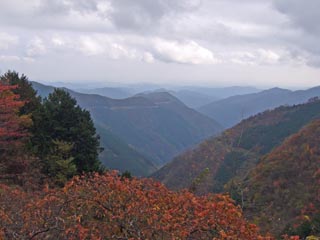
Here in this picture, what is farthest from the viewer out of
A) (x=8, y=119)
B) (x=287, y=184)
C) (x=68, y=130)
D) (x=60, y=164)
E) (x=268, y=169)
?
(x=268, y=169)

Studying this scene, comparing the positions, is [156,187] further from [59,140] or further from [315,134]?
[315,134]

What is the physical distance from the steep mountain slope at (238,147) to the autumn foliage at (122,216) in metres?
71.6

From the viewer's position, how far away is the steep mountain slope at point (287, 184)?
4222 cm

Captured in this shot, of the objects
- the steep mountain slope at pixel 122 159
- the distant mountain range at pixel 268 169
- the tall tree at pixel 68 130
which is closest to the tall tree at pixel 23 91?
the tall tree at pixel 68 130

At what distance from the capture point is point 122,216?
22.9 ft

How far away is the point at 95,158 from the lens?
2297 centimetres

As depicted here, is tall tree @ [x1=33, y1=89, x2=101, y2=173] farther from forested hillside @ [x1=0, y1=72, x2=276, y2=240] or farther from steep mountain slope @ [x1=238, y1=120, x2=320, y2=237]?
steep mountain slope @ [x1=238, y1=120, x2=320, y2=237]

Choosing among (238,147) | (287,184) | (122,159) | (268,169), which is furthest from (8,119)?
(122,159)

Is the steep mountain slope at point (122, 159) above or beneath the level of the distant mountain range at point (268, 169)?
beneath

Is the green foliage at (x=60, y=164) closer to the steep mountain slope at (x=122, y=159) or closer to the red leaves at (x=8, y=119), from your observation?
the red leaves at (x=8, y=119)

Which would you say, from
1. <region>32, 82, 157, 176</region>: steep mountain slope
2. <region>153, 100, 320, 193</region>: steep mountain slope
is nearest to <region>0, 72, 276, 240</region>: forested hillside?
<region>153, 100, 320, 193</region>: steep mountain slope

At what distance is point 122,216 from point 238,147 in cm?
8756

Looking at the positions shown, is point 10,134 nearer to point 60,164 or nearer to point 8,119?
point 8,119

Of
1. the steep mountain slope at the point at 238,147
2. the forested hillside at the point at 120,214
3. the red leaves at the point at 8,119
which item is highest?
the red leaves at the point at 8,119
